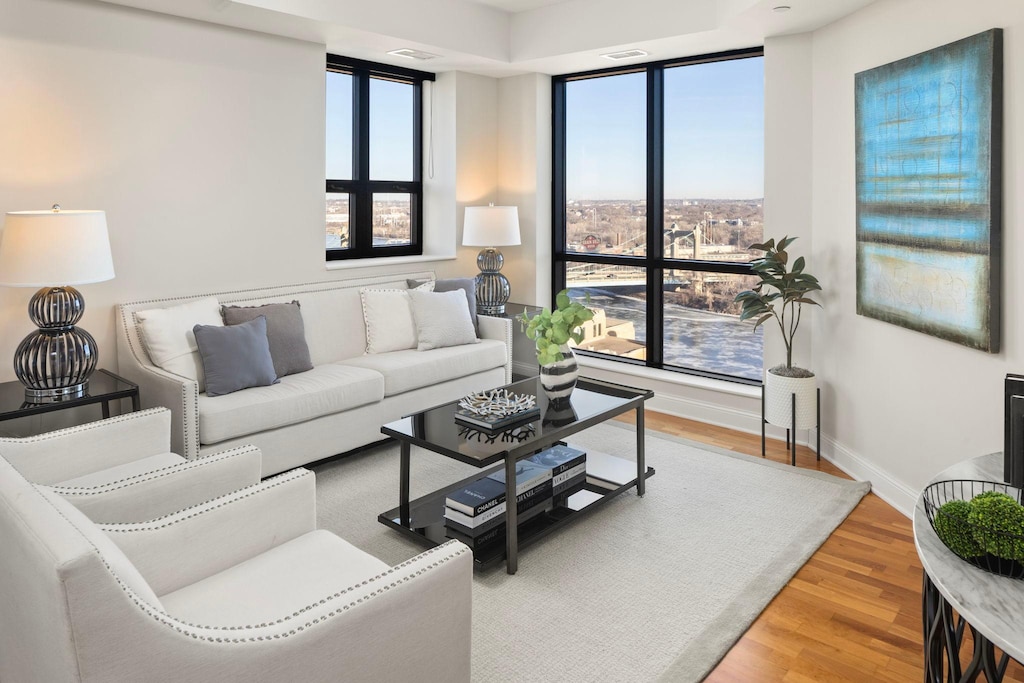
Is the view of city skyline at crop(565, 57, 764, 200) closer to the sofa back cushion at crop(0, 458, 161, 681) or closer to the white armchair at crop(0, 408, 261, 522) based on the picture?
the white armchair at crop(0, 408, 261, 522)

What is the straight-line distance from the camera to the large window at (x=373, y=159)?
→ 5254mm

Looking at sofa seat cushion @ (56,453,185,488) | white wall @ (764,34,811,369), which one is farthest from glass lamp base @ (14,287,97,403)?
white wall @ (764,34,811,369)

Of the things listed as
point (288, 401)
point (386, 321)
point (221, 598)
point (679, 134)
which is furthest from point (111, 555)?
point (679, 134)

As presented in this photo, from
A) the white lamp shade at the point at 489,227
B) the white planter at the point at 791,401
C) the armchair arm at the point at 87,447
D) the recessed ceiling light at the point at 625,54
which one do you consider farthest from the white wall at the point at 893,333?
the armchair arm at the point at 87,447

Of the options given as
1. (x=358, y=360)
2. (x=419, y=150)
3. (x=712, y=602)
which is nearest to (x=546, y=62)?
(x=419, y=150)

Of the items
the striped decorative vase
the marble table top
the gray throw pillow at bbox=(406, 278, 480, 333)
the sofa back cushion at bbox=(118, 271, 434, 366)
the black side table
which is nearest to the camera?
the marble table top

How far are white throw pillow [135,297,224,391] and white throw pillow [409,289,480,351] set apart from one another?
1337 millimetres

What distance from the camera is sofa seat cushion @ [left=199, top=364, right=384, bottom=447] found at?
352 centimetres

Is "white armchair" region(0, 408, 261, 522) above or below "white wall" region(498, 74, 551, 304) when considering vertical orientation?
below

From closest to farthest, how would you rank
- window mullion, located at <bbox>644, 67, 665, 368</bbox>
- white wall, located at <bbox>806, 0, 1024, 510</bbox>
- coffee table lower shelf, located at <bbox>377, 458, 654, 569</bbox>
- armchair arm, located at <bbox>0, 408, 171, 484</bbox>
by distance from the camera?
armchair arm, located at <bbox>0, 408, 171, 484</bbox> < white wall, located at <bbox>806, 0, 1024, 510</bbox> < coffee table lower shelf, located at <bbox>377, 458, 654, 569</bbox> < window mullion, located at <bbox>644, 67, 665, 368</bbox>

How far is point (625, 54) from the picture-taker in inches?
197

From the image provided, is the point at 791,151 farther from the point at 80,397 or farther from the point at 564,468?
the point at 80,397

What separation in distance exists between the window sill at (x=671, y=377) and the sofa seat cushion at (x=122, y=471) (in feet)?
10.9

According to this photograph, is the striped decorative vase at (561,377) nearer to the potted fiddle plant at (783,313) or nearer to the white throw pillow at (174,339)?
the potted fiddle plant at (783,313)
